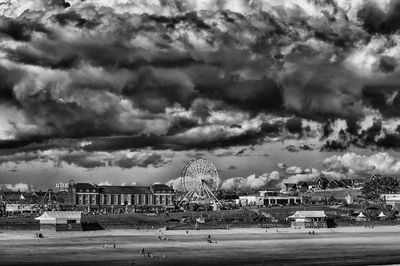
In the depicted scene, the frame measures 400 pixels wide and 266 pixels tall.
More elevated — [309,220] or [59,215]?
[59,215]

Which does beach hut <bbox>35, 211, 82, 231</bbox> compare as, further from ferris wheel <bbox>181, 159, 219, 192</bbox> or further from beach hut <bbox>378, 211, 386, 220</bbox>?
beach hut <bbox>378, 211, 386, 220</bbox>

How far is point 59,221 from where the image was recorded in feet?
397

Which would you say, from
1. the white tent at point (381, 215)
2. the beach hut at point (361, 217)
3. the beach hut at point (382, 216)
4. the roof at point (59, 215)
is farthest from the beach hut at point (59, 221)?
the white tent at point (381, 215)

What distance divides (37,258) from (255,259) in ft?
71.3

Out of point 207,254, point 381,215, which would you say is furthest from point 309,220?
point 207,254

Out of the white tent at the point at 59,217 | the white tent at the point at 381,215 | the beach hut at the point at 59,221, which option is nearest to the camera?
the beach hut at the point at 59,221

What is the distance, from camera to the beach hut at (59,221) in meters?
121

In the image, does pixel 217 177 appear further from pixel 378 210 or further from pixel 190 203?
pixel 378 210

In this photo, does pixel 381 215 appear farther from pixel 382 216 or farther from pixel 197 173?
pixel 197 173

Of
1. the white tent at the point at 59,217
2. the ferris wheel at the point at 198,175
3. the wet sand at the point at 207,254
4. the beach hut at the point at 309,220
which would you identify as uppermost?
the ferris wheel at the point at 198,175

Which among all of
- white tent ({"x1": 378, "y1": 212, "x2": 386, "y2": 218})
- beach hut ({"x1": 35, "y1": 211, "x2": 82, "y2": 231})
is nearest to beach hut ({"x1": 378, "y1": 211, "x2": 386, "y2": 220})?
white tent ({"x1": 378, "y1": 212, "x2": 386, "y2": 218})

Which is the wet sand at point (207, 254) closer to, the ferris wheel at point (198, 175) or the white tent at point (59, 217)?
the white tent at point (59, 217)

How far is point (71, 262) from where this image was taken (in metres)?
61.1

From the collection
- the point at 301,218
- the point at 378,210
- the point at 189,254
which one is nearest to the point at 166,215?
the point at 301,218
